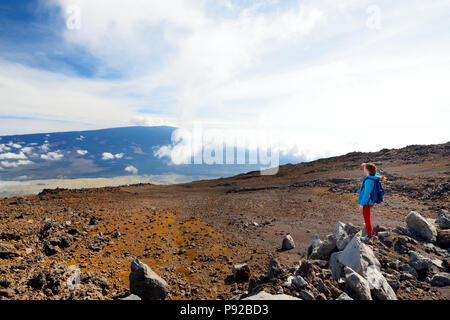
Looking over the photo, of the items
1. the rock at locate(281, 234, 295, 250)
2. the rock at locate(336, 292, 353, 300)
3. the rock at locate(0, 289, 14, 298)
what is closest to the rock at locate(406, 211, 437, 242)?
the rock at locate(281, 234, 295, 250)

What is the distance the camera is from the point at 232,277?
699cm

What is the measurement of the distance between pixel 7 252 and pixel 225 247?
7039 mm

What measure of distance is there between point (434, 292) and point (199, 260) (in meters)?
6.52

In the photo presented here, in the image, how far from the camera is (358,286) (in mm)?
4086

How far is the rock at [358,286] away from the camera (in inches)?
159

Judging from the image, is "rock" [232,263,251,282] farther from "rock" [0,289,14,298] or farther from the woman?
"rock" [0,289,14,298]

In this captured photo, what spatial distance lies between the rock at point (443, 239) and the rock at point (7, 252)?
41.3 feet

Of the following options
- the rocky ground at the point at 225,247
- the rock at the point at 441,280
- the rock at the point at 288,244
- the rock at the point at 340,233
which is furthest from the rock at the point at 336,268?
the rock at the point at 288,244

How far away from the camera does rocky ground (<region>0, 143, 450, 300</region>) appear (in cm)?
489

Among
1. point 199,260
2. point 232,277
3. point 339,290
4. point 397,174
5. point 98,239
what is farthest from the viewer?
point 397,174

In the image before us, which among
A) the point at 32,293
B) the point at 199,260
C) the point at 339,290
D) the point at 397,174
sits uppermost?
the point at 397,174

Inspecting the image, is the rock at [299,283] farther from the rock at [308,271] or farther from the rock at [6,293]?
the rock at [6,293]

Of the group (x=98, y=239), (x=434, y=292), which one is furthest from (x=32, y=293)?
(x=434, y=292)
